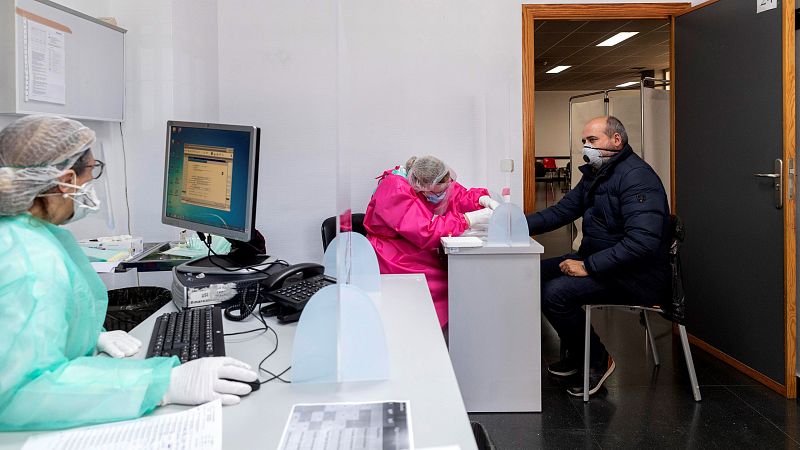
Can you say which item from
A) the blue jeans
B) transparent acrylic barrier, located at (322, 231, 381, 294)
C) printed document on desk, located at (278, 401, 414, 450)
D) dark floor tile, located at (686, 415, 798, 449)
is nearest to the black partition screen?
dark floor tile, located at (686, 415, 798, 449)

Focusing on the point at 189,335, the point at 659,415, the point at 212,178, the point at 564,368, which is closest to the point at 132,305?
the point at 212,178

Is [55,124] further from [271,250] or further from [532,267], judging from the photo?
[271,250]

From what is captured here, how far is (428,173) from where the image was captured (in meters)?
2.86

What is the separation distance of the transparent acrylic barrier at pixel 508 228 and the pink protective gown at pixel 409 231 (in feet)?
0.84

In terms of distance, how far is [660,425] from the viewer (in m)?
2.36

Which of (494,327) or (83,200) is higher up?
(83,200)

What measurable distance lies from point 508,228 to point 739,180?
1278 millimetres

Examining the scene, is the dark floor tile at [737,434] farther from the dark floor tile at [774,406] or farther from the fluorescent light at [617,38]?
→ the fluorescent light at [617,38]

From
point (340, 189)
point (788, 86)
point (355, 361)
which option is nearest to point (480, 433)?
point (355, 361)

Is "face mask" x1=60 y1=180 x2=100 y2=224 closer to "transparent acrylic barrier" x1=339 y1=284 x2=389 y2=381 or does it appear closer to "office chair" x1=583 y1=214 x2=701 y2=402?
"transparent acrylic barrier" x1=339 y1=284 x2=389 y2=381

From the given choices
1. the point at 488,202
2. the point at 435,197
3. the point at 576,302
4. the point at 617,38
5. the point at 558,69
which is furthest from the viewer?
the point at 558,69

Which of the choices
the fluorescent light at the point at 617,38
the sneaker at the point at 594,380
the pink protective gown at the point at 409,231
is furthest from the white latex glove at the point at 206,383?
the fluorescent light at the point at 617,38

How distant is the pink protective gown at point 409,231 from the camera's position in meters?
2.72

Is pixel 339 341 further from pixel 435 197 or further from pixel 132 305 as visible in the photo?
pixel 435 197
